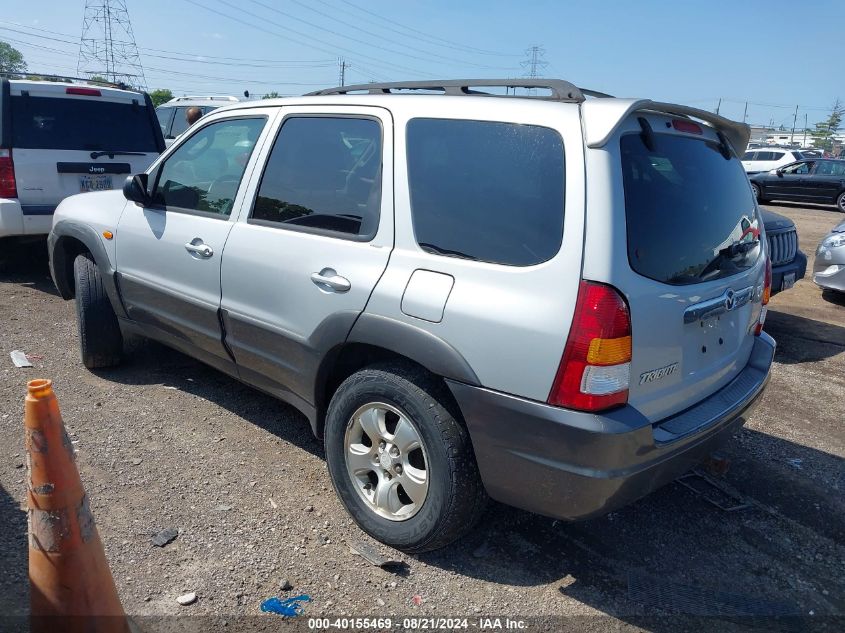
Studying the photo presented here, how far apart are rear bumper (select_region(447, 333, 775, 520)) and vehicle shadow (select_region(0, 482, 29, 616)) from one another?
181cm

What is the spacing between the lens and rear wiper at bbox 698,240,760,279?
273 centimetres

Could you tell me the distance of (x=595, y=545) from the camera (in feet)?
10.0

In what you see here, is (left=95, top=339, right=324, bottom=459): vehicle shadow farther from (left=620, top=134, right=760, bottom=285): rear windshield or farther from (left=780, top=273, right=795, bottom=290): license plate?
(left=780, top=273, right=795, bottom=290): license plate

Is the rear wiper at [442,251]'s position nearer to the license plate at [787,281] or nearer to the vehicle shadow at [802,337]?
the vehicle shadow at [802,337]

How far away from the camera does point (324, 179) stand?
3.21 metres

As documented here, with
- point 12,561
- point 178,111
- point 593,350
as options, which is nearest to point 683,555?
point 593,350

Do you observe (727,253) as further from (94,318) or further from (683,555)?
(94,318)

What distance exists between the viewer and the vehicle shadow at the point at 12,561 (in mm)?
2479

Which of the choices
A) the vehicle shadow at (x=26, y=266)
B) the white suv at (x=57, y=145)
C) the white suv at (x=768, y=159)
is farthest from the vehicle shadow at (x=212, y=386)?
the white suv at (x=768, y=159)

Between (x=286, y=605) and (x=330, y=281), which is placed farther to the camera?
(x=330, y=281)

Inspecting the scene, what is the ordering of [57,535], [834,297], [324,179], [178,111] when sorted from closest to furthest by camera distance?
[57,535] < [324,179] < [834,297] < [178,111]

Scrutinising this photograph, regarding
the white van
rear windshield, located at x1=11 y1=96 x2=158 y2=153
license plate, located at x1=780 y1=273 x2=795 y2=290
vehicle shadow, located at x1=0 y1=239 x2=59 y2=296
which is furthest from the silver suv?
the white van

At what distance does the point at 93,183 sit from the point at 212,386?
3.38 meters

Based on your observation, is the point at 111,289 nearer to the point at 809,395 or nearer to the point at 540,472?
the point at 540,472
